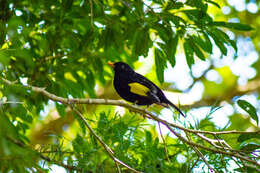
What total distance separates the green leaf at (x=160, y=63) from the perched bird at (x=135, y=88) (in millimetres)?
276

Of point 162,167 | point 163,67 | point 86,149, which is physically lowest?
point 162,167

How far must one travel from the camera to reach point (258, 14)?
801 centimetres

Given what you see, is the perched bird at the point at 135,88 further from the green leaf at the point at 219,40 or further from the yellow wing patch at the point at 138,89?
the green leaf at the point at 219,40

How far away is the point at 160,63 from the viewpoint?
11.0ft

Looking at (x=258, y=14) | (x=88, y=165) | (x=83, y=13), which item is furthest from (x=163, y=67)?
(x=258, y=14)

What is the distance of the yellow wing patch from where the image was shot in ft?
12.0

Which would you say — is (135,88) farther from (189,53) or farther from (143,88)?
(189,53)

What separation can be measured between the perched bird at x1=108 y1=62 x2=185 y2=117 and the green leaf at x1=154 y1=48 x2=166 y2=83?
28 cm

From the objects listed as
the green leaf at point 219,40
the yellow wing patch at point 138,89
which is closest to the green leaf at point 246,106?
the green leaf at point 219,40

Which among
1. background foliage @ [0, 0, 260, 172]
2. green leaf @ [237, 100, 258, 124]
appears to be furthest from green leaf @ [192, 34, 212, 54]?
green leaf @ [237, 100, 258, 124]

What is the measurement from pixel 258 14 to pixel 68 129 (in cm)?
509

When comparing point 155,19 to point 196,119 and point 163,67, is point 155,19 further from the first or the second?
point 196,119

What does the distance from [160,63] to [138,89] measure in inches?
20.0

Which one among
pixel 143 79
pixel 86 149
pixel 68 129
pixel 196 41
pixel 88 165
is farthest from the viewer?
pixel 68 129
